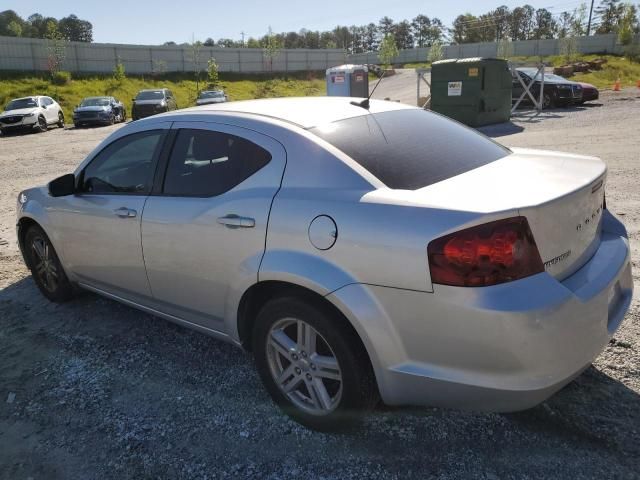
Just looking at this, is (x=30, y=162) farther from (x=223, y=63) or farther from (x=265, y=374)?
(x=223, y=63)

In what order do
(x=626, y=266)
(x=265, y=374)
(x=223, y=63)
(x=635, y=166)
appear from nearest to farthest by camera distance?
(x=626, y=266)
(x=265, y=374)
(x=635, y=166)
(x=223, y=63)

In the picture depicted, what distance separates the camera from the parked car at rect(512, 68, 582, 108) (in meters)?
20.2

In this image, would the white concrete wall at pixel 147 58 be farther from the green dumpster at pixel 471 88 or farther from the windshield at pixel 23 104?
the green dumpster at pixel 471 88

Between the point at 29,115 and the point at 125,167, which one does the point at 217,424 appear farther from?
the point at 29,115

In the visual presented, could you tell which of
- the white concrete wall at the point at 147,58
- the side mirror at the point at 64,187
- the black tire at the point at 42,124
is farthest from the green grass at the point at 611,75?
the side mirror at the point at 64,187

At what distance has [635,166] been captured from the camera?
8.82 metres

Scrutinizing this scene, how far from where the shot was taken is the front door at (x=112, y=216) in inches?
137

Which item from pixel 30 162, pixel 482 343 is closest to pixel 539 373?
pixel 482 343

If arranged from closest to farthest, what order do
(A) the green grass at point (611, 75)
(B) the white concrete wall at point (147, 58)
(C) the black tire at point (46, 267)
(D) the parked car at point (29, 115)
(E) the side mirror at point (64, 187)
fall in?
(E) the side mirror at point (64, 187)
(C) the black tire at point (46, 267)
(D) the parked car at point (29, 115)
(A) the green grass at point (611, 75)
(B) the white concrete wall at point (147, 58)

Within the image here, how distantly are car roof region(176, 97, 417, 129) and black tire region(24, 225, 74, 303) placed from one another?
6.25 ft

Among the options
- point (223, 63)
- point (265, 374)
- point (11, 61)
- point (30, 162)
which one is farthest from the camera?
point (223, 63)

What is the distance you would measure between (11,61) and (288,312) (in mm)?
45554

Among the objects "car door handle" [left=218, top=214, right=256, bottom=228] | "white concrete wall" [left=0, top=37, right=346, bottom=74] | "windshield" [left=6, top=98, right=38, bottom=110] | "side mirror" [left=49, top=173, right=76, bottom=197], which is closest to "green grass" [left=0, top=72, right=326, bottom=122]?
"white concrete wall" [left=0, top=37, right=346, bottom=74]

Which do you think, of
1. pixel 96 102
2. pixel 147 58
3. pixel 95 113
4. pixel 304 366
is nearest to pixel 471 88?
pixel 304 366
